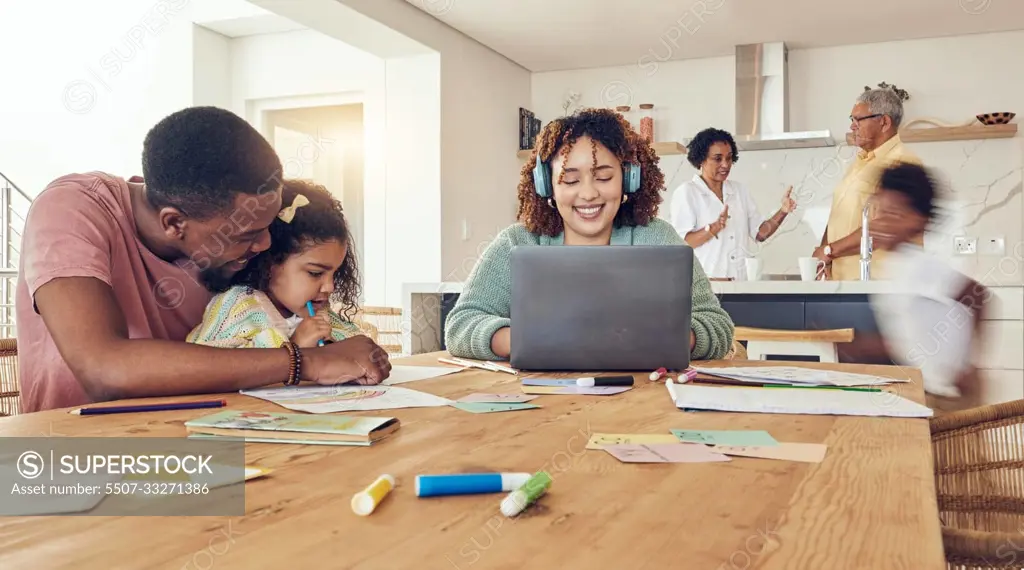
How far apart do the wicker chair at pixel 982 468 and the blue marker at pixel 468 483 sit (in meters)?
0.73

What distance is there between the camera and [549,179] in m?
1.94

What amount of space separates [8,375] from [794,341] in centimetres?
200

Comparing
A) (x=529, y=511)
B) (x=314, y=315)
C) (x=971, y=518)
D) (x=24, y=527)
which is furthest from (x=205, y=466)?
(x=971, y=518)

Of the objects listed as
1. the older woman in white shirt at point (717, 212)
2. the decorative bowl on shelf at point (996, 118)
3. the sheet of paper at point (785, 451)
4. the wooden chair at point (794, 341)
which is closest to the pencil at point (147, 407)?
the sheet of paper at point (785, 451)

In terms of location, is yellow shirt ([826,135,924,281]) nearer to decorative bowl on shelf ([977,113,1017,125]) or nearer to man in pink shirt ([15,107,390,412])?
decorative bowl on shelf ([977,113,1017,125])

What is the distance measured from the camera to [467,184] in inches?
205

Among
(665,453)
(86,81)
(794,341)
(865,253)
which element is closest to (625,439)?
A: (665,453)

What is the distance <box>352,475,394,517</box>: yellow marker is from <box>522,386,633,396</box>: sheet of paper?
591 millimetres

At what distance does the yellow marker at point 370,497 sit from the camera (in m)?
0.57

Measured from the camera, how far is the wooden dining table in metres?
0.48

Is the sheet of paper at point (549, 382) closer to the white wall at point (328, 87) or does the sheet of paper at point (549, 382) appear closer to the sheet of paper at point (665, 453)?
the sheet of paper at point (665, 453)

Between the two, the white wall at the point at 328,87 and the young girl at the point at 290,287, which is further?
the white wall at the point at 328,87

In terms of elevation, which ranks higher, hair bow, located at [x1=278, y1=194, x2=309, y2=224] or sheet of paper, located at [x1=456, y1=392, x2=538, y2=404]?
hair bow, located at [x1=278, y1=194, x2=309, y2=224]

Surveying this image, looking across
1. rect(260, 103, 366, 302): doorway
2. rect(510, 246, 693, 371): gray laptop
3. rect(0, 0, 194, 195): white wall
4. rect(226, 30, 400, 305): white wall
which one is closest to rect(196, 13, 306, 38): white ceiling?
rect(226, 30, 400, 305): white wall
